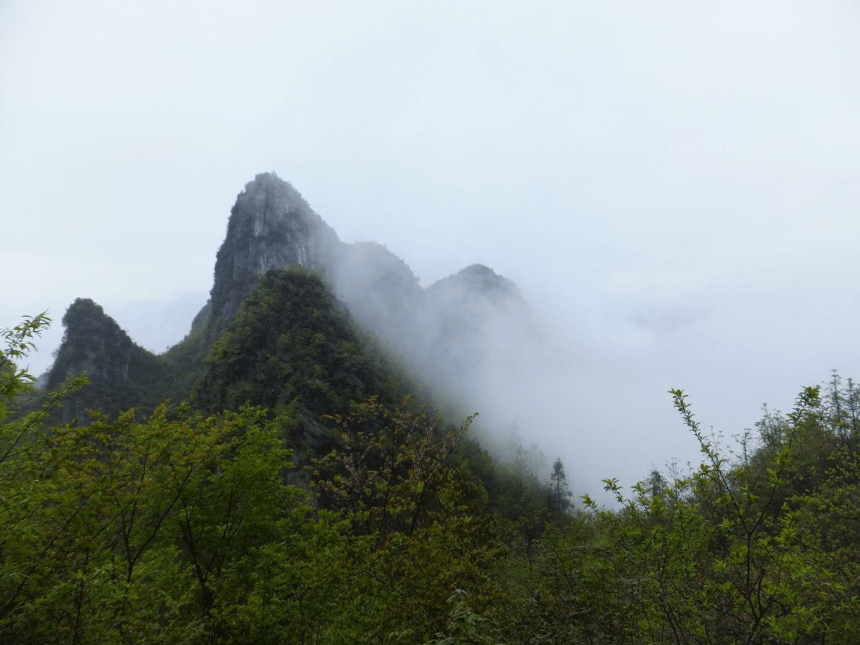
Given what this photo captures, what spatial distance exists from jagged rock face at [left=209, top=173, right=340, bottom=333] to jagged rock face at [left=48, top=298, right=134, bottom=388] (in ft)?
52.4

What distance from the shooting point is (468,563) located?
782 cm

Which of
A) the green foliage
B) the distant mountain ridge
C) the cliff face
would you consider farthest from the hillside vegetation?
the cliff face

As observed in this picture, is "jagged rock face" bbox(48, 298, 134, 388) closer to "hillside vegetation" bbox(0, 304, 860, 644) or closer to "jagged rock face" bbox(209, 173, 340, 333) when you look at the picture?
"jagged rock face" bbox(209, 173, 340, 333)

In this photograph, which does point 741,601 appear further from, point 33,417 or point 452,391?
point 452,391

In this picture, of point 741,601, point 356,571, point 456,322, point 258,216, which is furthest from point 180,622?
point 456,322

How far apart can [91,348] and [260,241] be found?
109 ft

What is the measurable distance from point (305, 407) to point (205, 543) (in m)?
23.9

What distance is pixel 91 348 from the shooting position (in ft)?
208

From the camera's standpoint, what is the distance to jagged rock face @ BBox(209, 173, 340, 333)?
78.4 meters

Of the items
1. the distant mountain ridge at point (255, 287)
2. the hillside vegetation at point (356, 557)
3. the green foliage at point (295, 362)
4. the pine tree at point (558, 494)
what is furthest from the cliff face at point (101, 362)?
the pine tree at point (558, 494)

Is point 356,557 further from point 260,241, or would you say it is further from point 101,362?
point 260,241

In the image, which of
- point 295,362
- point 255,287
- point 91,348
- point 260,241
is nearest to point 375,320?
point 260,241

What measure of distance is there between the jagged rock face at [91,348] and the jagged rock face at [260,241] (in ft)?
52.4

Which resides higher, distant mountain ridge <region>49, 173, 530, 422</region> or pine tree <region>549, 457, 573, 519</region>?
distant mountain ridge <region>49, 173, 530, 422</region>
